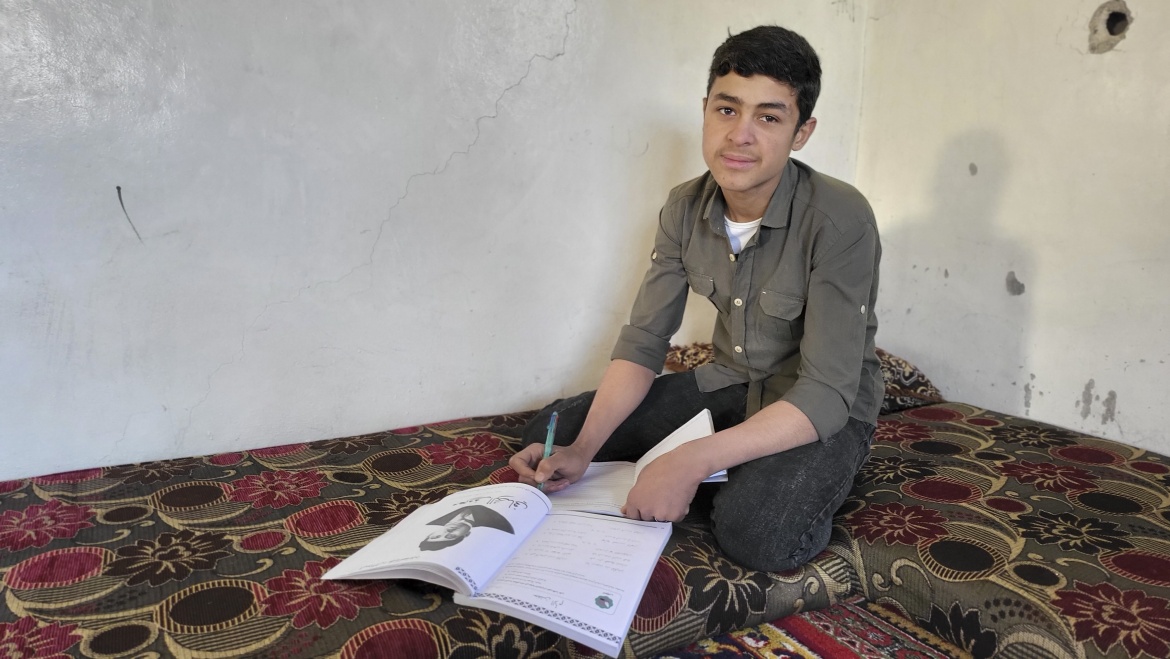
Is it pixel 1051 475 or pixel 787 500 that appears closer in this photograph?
pixel 787 500

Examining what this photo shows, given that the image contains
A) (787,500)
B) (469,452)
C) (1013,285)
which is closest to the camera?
(787,500)

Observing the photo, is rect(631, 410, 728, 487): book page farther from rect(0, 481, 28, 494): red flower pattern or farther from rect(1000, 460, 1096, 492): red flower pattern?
rect(0, 481, 28, 494): red flower pattern

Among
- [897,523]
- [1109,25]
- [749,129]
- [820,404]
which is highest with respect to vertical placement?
[1109,25]

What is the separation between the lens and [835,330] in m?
1.30

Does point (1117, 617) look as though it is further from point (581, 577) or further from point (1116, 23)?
point (1116, 23)

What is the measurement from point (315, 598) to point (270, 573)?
0.12 metres

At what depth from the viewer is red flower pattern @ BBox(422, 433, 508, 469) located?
1613 mm

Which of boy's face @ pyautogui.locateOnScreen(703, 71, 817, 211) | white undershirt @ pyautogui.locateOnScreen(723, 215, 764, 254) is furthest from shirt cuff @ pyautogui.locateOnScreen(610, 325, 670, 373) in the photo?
boy's face @ pyautogui.locateOnScreen(703, 71, 817, 211)

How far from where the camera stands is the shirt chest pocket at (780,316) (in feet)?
4.61

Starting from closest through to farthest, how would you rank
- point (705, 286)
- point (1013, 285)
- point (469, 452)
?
point (705, 286) < point (469, 452) < point (1013, 285)

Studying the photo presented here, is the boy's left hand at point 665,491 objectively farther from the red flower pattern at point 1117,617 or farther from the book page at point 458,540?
the red flower pattern at point 1117,617

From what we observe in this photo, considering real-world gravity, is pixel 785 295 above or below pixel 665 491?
above

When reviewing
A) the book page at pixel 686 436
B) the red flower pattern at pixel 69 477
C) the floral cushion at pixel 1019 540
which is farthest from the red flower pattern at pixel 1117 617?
the red flower pattern at pixel 69 477

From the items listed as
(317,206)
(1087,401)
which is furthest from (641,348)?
(1087,401)
